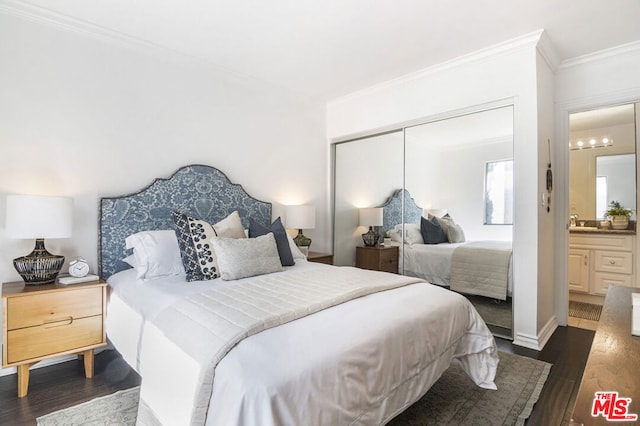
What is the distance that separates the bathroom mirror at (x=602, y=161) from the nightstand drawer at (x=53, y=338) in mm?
5083

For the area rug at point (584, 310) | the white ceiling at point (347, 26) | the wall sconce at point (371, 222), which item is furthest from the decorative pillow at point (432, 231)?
the area rug at point (584, 310)

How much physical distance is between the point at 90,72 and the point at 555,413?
3.98 metres

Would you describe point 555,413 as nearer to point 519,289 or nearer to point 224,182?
point 519,289

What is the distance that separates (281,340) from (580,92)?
3623mm

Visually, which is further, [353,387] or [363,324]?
[363,324]

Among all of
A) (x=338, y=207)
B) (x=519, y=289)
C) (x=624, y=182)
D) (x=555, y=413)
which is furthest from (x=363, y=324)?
(x=624, y=182)

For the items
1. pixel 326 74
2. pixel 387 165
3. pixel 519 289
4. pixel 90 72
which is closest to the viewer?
pixel 90 72

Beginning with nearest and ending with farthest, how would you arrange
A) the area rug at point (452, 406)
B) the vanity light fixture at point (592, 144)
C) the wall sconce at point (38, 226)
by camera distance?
1. the area rug at point (452, 406)
2. the wall sconce at point (38, 226)
3. the vanity light fixture at point (592, 144)

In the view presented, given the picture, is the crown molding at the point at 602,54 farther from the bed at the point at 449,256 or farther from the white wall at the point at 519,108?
the bed at the point at 449,256

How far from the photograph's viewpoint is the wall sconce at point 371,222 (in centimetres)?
402

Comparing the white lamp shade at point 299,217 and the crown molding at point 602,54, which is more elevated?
the crown molding at point 602,54

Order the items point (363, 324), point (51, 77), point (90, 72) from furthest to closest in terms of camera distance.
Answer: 1. point (90, 72)
2. point (51, 77)
3. point (363, 324)

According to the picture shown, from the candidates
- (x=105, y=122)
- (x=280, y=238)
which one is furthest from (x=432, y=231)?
(x=105, y=122)

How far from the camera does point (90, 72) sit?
268 centimetres
